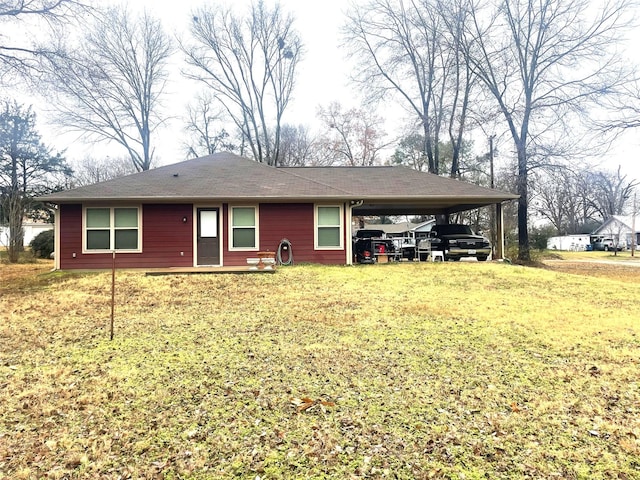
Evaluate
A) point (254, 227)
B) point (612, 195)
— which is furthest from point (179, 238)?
point (612, 195)

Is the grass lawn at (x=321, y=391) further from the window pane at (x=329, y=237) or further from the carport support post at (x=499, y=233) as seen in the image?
the carport support post at (x=499, y=233)

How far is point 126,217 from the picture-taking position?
1166 centimetres

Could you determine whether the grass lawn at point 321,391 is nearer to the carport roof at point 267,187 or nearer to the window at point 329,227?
the carport roof at point 267,187

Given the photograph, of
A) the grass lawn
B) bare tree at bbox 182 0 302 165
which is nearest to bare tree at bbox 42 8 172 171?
bare tree at bbox 182 0 302 165

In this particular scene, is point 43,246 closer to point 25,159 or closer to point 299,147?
point 25,159

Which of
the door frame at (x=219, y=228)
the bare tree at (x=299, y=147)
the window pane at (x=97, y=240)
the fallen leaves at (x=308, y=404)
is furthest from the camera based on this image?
the bare tree at (x=299, y=147)

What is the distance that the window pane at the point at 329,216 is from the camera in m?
12.3

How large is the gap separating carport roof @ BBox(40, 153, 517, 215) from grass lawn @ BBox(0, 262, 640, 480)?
5.34 metres

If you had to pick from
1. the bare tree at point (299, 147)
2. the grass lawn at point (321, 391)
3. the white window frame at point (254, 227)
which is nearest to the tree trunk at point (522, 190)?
the grass lawn at point (321, 391)

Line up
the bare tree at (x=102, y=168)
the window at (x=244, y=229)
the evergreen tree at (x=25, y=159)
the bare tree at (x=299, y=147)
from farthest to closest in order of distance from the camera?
1. the bare tree at (x=102, y=168)
2. the bare tree at (x=299, y=147)
3. the evergreen tree at (x=25, y=159)
4. the window at (x=244, y=229)

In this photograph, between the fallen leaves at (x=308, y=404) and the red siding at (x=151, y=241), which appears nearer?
the fallen leaves at (x=308, y=404)

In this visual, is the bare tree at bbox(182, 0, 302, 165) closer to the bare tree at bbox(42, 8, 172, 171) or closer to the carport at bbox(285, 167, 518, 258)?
the bare tree at bbox(42, 8, 172, 171)

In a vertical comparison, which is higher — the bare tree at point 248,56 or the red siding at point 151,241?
the bare tree at point 248,56

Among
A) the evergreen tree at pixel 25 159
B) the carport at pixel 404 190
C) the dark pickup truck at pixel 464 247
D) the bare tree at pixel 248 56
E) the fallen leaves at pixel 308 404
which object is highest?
the bare tree at pixel 248 56
